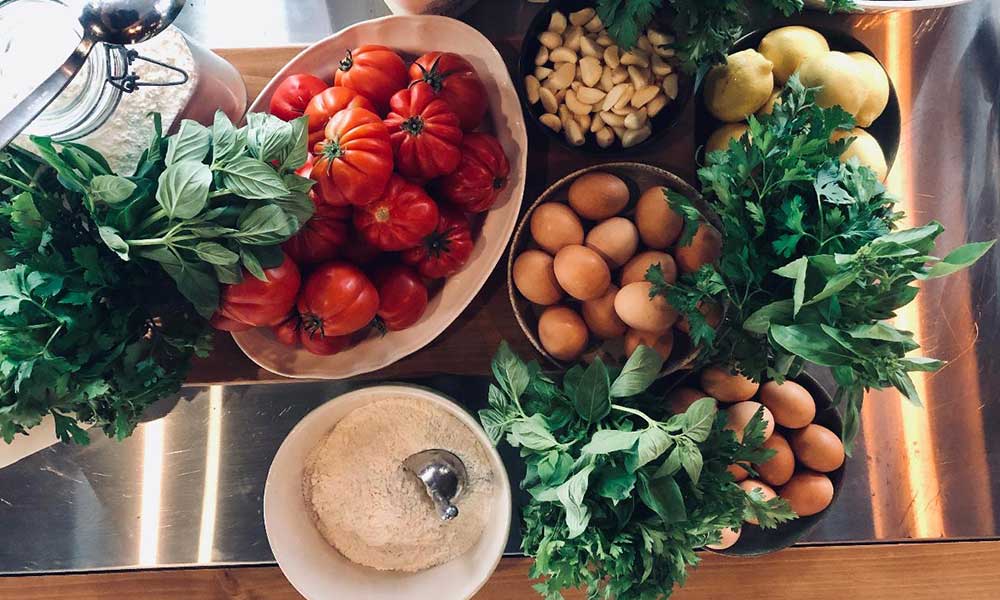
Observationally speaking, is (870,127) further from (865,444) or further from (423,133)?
(423,133)

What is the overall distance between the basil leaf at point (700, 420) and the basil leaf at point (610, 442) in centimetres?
5

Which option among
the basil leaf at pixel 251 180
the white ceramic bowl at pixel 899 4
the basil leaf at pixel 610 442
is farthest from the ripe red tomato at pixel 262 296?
the white ceramic bowl at pixel 899 4

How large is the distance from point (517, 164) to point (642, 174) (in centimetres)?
14

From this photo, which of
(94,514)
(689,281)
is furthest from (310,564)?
(689,281)

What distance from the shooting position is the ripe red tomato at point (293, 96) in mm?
754

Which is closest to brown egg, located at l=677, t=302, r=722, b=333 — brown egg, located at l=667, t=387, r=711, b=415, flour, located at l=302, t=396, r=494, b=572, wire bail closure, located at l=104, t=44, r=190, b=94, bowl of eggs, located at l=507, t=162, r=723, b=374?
bowl of eggs, located at l=507, t=162, r=723, b=374

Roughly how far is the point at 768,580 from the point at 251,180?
31.1 inches

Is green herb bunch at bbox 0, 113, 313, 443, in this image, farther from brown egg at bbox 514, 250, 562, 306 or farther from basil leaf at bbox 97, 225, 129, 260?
brown egg at bbox 514, 250, 562, 306

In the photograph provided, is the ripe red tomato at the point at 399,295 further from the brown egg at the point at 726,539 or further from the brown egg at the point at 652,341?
the brown egg at the point at 726,539

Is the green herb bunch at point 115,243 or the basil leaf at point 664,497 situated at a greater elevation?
the green herb bunch at point 115,243

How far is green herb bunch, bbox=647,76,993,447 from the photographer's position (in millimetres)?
541

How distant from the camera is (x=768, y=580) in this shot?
0.92m

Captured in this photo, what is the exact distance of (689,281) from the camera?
0.69 metres

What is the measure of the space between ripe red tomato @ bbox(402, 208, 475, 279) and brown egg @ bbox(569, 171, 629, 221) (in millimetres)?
125
